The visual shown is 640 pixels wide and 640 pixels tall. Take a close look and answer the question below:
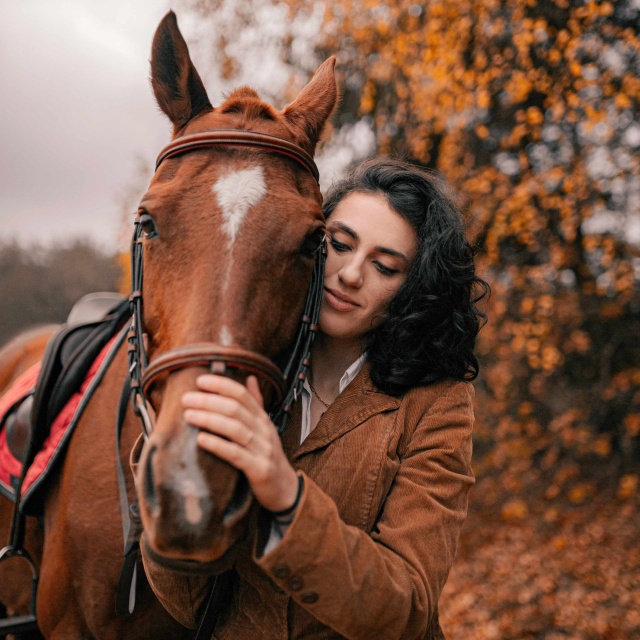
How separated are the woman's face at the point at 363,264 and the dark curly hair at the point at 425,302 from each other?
0.04 metres

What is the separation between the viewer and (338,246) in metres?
1.97

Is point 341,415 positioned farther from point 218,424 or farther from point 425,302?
point 218,424

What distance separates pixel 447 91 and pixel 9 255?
27274 millimetres

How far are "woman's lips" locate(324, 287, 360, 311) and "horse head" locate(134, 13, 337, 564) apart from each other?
0.87ft

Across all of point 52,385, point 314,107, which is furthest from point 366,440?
point 52,385

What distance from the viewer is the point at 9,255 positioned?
1097 inches

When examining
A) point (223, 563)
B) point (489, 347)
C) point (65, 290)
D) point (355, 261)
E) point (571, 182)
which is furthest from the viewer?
point (65, 290)

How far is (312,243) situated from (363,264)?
0.35 metres

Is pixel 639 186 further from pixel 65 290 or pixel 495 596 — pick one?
pixel 65 290

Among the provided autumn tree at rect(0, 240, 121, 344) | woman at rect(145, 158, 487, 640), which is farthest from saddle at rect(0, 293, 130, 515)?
→ autumn tree at rect(0, 240, 121, 344)

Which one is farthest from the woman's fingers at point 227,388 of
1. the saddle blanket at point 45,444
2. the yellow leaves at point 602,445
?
the yellow leaves at point 602,445

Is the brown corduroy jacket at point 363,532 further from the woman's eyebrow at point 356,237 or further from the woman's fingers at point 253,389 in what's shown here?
the woman's eyebrow at point 356,237

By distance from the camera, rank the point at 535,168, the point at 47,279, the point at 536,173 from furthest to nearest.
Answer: the point at 47,279, the point at 535,168, the point at 536,173

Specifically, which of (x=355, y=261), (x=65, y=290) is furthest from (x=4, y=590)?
(x=65, y=290)
